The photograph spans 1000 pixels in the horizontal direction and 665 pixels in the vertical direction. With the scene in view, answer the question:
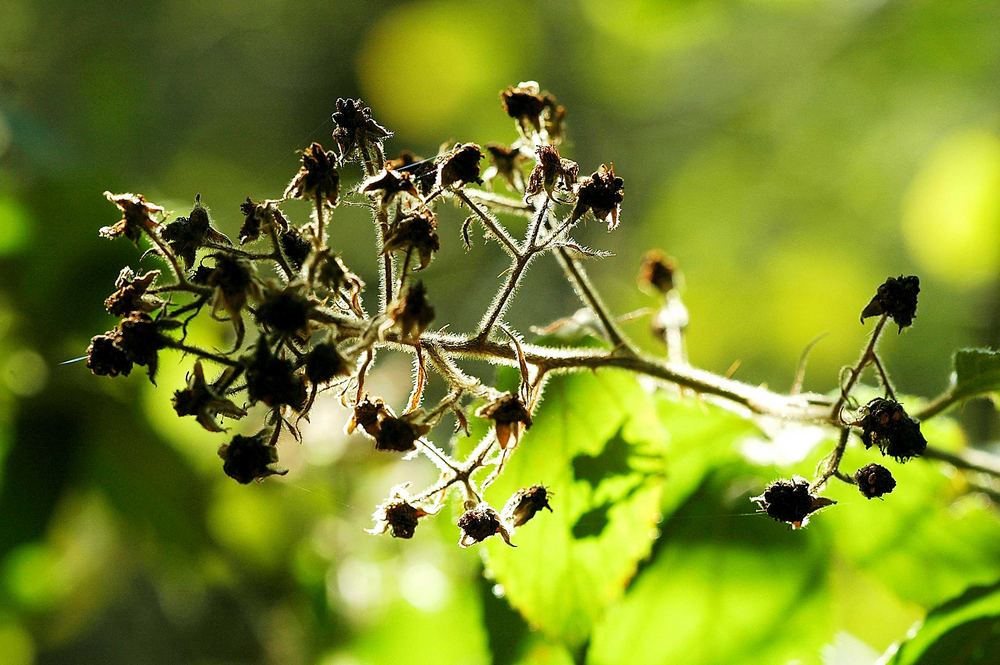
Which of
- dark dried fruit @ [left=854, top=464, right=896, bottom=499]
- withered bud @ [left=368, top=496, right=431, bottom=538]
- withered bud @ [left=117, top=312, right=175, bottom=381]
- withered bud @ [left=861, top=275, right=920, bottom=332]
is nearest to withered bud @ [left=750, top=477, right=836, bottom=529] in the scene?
dark dried fruit @ [left=854, top=464, right=896, bottom=499]

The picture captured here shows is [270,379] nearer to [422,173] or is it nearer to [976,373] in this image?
[422,173]

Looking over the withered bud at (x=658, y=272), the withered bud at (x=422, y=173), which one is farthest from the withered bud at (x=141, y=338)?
the withered bud at (x=658, y=272)

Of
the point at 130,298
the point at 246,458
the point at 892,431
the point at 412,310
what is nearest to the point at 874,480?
the point at 892,431

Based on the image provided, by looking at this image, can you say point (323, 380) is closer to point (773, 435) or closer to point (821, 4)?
point (773, 435)

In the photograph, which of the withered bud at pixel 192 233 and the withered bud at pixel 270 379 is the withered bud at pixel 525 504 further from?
the withered bud at pixel 192 233

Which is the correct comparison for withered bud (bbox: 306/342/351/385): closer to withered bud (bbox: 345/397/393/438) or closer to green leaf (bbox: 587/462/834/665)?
withered bud (bbox: 345/397/393/438)

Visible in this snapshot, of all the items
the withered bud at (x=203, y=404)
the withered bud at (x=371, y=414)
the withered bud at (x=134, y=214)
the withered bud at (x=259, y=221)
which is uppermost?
the withered bud at (x=259, y=221)

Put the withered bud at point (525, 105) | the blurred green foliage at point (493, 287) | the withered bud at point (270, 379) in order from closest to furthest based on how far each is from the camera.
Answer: the withered bud at point (270, 379), the withered bud at point (525, 105), the blurred green foliage at point (493, 287)
